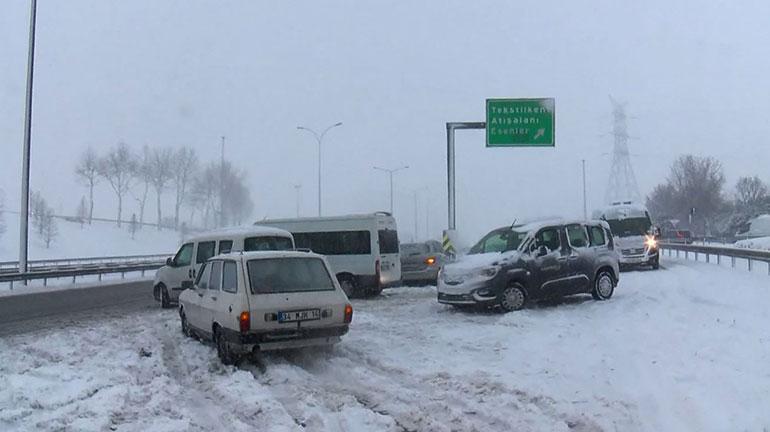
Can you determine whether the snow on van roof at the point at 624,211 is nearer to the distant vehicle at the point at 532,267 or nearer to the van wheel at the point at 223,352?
the distant vehicle at the point at 532,267

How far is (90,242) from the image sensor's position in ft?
233

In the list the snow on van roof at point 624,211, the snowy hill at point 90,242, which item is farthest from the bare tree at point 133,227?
the snow on van roof at point 624,211

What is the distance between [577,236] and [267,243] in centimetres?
692

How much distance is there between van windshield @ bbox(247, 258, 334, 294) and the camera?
949 cm

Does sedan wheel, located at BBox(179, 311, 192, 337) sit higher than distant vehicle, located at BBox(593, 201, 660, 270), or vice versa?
distant vehicle, located at BBox(593, 201, 660, 270)

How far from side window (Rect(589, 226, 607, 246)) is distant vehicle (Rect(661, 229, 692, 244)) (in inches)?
1651

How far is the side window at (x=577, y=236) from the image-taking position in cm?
1532

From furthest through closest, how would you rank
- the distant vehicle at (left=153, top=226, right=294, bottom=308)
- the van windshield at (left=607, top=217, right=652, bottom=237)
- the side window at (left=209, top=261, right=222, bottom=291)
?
the van windshield at (left=607, top=217, right=652, bottom=237), the distant vehicle at (left=153, top=226, right=294, bottom=308), the side window at (left=209, top=261, right=222, bottom=291)

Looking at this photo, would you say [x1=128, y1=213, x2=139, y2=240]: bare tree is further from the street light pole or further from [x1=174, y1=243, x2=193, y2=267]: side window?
[x1=174, y1=243, x2=193, y2=267]: side window

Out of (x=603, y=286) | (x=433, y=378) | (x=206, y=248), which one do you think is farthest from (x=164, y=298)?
(x=433, y=378)

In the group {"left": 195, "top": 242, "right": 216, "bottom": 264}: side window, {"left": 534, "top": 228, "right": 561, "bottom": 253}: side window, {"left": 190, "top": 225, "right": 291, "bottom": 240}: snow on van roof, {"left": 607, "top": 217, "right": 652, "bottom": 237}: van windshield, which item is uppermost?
{"left": 607, "top": 217, "right": 652, "bottom": 237}: van windshield

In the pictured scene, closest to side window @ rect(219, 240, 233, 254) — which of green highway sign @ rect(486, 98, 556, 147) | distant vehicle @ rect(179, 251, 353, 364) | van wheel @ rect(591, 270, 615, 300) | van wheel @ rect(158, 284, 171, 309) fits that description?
van wheel @ rect(158, 284, 171, 309)

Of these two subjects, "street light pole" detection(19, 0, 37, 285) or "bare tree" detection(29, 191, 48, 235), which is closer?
"street light pole" detection(19, 0, 37, 285)

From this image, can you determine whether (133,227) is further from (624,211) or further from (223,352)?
(223,352)
